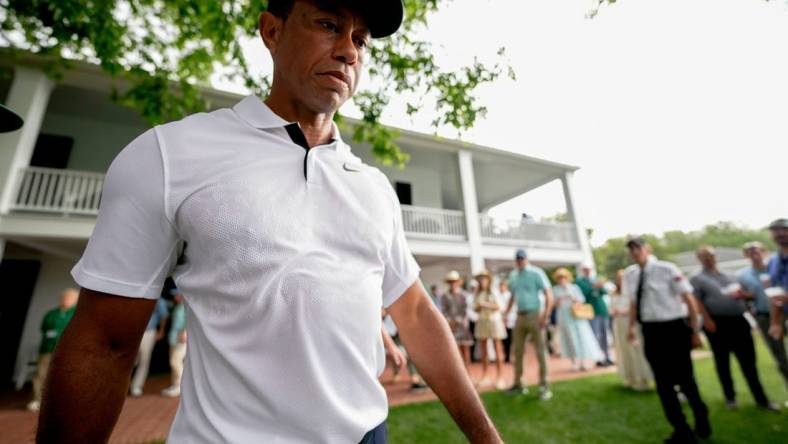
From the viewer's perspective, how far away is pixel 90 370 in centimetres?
74

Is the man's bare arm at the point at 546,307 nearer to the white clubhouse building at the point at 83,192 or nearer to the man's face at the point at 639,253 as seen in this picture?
the man's face at the point at 639,253

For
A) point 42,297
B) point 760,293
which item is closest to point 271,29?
point 760,293

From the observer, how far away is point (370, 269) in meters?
0.95

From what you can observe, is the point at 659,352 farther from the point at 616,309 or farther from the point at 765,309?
the point at 616,309

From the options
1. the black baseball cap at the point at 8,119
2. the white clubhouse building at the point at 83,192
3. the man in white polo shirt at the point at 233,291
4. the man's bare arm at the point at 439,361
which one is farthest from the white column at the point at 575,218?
the black baseball cap at the point at 8,119

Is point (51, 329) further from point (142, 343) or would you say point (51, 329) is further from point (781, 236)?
point (781, 236)

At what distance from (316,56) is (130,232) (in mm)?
624

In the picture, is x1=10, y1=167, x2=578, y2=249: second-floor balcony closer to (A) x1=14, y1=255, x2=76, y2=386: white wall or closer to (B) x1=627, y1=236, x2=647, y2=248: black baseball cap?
(A) x1=14, y1=255, x2=76, y2=386: white wall

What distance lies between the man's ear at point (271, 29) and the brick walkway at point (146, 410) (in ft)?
15.1

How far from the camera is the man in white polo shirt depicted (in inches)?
29.3

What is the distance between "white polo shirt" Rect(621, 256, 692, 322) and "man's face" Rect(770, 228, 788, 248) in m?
1.21

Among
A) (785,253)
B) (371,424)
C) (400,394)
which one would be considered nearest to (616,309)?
(785,253)

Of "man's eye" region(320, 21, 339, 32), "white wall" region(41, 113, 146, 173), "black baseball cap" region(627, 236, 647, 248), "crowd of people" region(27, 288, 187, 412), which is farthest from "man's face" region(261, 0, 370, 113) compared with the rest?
"white wall" region(41, 113, 146, 173)

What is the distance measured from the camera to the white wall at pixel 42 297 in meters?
9.62
